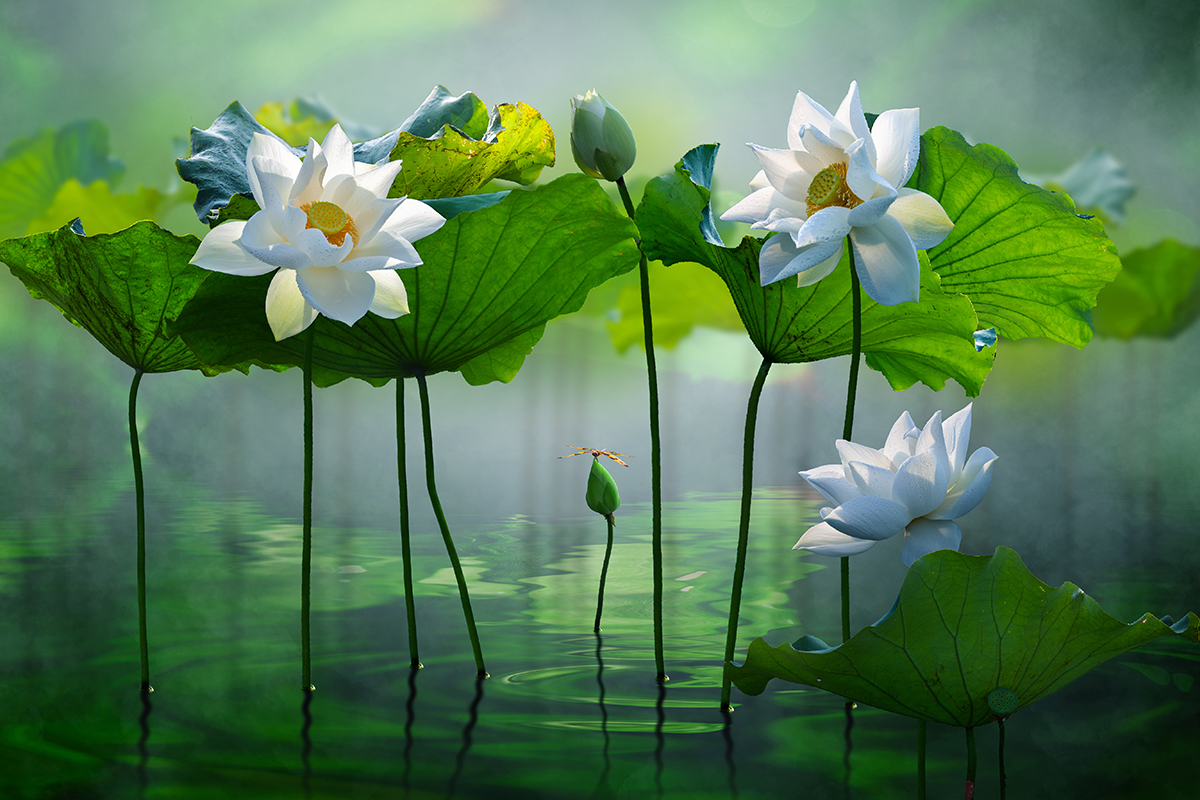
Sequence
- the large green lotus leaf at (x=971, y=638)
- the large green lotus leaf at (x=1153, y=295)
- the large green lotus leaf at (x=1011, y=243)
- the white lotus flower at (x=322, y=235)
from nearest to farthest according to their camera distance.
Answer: the large green lotus leaf at (x=971, y=638) < the white lotus flower at (x=322, y=235) < the large green lotus leaf at (x=1011, y=243) < the large green lotus leaf at (x=1153, y=295)

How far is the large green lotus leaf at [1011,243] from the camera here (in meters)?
0.90

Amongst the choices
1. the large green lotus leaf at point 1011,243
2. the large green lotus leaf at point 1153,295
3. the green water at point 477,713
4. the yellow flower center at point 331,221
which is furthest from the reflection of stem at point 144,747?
the large green lotus leaf at point 1153,295

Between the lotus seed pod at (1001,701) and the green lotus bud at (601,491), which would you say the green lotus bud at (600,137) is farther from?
the lotus seed pod at (1001,701)

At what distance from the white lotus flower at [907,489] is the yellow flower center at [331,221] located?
43cm

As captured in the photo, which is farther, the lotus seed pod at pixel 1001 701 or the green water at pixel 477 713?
the green water at pixel 477 713

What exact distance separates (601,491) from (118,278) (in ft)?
2.07

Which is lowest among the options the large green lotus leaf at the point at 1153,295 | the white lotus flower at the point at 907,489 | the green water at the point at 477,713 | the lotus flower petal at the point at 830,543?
the green water at the point at 477,713

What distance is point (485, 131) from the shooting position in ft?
3.60

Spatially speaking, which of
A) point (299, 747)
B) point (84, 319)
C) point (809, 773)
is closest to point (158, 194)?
point (84, 319)

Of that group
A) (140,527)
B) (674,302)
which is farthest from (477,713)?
(674,302)

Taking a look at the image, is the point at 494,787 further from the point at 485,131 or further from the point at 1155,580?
the point at 1155,580

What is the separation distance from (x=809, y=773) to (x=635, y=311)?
3.64 m

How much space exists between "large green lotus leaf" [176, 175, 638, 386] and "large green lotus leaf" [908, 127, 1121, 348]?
1.16ft

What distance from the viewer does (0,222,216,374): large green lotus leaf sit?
91cm
